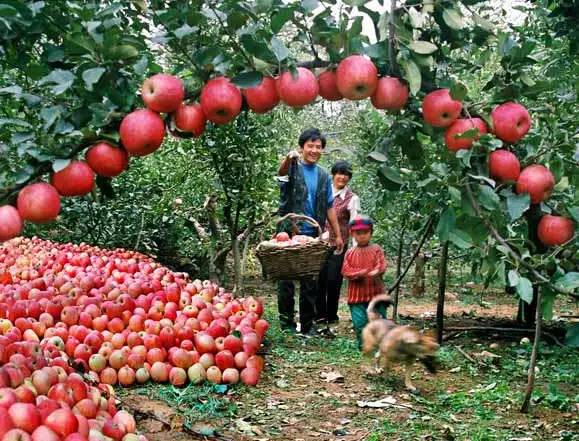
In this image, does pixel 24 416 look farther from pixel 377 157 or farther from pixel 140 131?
pixel 377 157

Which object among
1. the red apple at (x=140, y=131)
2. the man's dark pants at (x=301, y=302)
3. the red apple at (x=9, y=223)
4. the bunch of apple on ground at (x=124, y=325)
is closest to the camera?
the red apple at (x=9, y=223)

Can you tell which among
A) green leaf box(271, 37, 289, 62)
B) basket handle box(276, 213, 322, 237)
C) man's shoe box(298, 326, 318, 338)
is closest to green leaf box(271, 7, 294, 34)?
green leaf box(271, 37, 289, 62)

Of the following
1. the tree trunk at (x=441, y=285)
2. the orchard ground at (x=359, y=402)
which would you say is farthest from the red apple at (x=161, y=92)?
the tree trunk at (x=441, y=285)

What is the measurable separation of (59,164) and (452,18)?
0.96 m

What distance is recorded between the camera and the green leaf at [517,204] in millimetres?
1532

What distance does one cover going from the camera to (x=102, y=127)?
1.39 metres

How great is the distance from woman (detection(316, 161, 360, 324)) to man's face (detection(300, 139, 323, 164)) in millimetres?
665

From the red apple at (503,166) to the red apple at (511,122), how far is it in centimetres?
4

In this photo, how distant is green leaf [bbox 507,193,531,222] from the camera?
60.3 inches

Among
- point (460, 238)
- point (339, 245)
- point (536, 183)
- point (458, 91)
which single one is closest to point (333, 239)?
point (339, 245)

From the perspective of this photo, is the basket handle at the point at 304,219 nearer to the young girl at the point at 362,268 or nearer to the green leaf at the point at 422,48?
the young girl at the point at 362,268

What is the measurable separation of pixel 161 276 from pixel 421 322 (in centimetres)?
327

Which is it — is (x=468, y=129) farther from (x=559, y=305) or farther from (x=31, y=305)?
(x=559, y=305)

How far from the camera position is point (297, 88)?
147cm
